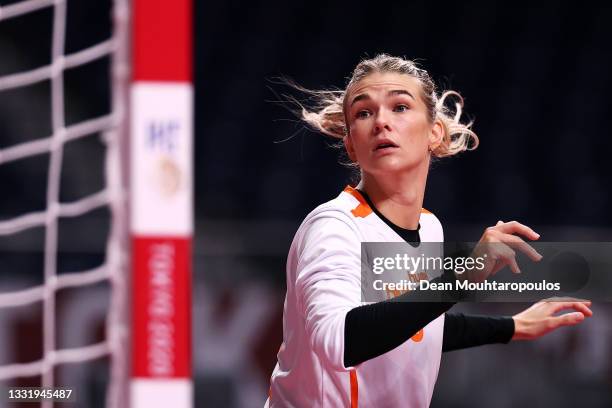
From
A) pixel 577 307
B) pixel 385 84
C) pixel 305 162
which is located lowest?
pixel 577 307

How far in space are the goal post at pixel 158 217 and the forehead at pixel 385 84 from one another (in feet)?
1.89

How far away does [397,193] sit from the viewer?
1672mm

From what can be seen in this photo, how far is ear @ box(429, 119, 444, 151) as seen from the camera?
1755 mm

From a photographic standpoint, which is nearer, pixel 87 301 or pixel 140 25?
pixel 140 25

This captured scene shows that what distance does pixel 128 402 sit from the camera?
1157 millimetres

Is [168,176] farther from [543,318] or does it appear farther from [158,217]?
[543,318]

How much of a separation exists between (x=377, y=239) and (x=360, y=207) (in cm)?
7

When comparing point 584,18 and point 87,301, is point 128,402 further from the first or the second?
point 584,18

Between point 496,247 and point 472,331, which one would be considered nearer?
point 496,247

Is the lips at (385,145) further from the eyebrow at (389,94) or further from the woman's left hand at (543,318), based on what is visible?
the woman's left hand at (543,318)

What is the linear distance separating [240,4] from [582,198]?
6.67 feet

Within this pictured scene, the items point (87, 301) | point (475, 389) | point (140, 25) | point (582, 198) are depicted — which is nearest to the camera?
point (140, 25)

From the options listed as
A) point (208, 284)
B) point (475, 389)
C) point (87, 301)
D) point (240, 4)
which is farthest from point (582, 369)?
point (240, 4)

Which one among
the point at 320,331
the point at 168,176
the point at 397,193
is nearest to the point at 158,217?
the point at 168,176
